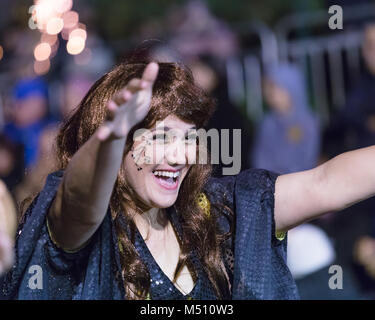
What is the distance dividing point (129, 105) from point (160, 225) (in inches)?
29.9

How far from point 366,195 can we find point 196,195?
1.84 feet

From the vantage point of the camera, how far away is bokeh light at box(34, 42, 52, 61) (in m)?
5.93

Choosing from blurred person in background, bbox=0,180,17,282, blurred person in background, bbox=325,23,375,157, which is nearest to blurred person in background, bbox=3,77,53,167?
blurred person in background, bbox=325,23,375,157

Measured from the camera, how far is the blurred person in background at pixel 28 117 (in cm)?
541

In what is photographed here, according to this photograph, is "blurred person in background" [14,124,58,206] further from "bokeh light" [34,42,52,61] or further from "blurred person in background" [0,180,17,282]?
"bokeh light" [34,42,52,61]

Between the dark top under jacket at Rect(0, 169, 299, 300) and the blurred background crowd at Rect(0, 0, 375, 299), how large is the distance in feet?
7.36

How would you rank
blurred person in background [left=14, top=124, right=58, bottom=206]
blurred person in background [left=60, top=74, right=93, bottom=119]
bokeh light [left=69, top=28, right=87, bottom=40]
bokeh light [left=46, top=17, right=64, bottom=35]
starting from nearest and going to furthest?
blurred person in background [left=14, top=124, right=58, bottom=206]
blurred person in background [left=60, top=74, right=93, bottom=119]
bokeh light [left=46, top=17, right=64, bottom=35]
bokeh light [left=69, top=28, right=87, bottom=40]

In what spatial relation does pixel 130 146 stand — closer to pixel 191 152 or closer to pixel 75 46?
pixel 191 152

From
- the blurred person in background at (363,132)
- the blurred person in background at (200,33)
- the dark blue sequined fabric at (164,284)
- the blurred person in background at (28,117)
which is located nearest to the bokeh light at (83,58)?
the blurred person in background at (28,117)

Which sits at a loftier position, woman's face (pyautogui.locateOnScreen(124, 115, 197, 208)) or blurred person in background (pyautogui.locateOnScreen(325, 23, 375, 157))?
blurred person in background (pyautogui.locateOnScreen(325, 23, 375, 157))

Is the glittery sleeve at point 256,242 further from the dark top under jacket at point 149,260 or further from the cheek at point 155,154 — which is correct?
the cheek at point 155,154

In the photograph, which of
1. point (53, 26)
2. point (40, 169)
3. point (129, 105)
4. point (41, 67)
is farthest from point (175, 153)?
point (41, 67)

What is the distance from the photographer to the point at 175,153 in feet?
8.62
